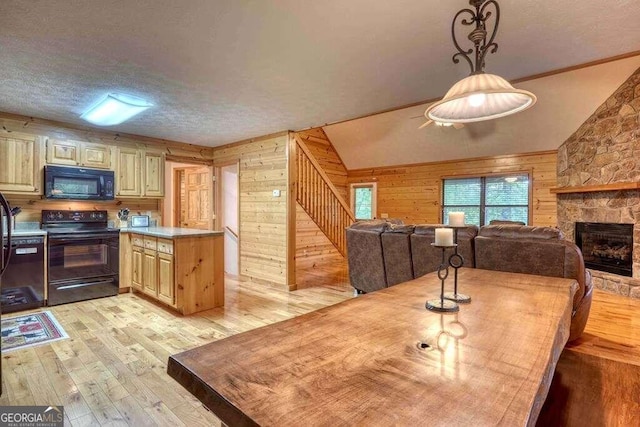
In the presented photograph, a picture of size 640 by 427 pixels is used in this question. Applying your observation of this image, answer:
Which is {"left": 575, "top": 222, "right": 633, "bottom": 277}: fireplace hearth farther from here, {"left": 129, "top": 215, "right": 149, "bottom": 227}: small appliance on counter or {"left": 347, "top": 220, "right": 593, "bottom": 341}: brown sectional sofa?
{"left": 129, "top": 215, "right": 149, "bottom": 227}: small appliance on counter

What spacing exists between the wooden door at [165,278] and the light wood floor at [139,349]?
6.8 inches

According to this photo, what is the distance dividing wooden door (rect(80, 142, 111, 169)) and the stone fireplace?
706 centimetres

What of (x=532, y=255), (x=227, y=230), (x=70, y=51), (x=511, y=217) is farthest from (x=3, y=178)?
(x=511, y=217)

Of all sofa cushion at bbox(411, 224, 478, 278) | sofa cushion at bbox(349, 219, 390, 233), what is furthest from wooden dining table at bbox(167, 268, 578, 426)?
sofa cushion at bbox(349, 219, 390, 233)

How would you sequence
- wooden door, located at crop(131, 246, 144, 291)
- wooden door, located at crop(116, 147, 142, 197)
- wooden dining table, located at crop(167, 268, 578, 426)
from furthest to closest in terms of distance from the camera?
wooden door, located at crop(116, 147, 142, 197) → wooden door, located at crop(131, 246, 144, 291) → wooden dining table, located at crop(167, 268, 578, 426)

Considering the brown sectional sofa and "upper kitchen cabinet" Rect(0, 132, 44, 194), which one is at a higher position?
"upper kitchen cabinet" Rect(0, 132, 44, 194)

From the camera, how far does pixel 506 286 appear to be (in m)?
1.75

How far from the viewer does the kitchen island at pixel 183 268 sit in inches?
139

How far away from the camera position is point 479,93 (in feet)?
4.57

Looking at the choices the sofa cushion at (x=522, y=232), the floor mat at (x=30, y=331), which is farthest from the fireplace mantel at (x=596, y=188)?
the floor mat at (x=30, y=331)

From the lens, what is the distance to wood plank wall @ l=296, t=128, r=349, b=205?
24.2 feet

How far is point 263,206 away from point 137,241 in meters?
→ 1.79

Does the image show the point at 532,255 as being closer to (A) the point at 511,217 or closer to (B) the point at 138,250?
(A) the point at 511,217

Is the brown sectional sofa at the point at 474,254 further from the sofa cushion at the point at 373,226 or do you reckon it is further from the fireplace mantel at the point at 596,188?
the fireplace mantel at the point at 596,188
